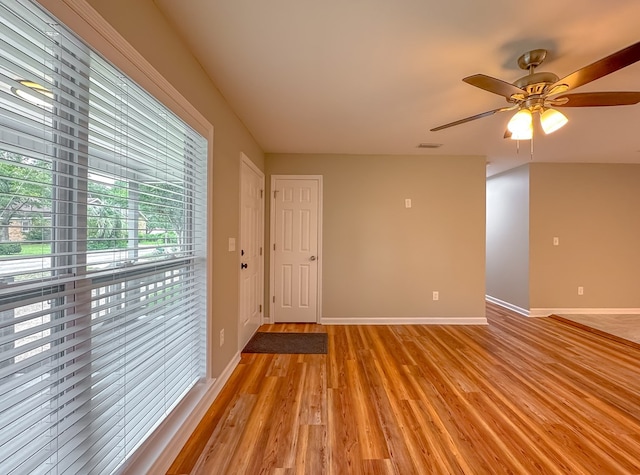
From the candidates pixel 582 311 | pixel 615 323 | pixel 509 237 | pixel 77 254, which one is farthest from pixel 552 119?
pixel 582 311

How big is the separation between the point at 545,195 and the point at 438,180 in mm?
1810

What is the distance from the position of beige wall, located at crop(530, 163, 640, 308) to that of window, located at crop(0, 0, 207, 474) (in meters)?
5.10

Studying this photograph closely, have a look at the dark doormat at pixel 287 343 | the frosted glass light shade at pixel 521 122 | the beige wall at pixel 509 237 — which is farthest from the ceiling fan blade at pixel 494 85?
the beige wall at pixel 509 237

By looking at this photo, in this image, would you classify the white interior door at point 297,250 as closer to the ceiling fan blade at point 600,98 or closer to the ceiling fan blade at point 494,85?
the ceiling fan blade at point 494,85

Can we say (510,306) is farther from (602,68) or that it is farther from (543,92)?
(602,68)

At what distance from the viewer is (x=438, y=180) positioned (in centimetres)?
402

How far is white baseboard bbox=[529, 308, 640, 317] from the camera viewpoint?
432 centimetres

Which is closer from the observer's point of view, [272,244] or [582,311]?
[272,244]

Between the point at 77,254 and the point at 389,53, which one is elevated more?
the point at 389,53

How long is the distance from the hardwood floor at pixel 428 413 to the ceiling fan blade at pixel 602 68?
6.65 feet

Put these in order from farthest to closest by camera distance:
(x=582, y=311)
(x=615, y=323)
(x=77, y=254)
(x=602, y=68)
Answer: (x=582, y=311) < (x=615, y=323) < (x=602, y=68) < (x=77, y=254)

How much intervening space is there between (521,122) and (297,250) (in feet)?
9.25

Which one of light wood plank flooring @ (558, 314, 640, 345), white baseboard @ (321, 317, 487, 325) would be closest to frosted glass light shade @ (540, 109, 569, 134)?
white baseboard @ (321, 317, 487, 325)

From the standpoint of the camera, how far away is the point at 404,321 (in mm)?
3967
